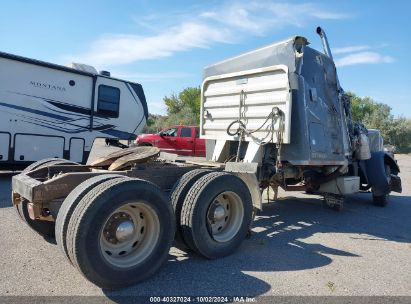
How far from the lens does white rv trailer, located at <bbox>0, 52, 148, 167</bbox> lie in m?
10.0

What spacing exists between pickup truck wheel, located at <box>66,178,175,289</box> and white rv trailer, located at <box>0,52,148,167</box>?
7.53 meters

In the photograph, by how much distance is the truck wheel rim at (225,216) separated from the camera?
465 centimetres

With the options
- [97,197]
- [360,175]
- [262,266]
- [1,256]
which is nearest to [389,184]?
[360,175]

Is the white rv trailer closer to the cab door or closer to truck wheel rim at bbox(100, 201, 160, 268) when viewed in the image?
the cab door

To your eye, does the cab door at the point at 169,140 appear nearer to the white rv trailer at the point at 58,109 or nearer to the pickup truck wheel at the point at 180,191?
the white rv trailer at the point at 58,109

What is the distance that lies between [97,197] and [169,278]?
114cm

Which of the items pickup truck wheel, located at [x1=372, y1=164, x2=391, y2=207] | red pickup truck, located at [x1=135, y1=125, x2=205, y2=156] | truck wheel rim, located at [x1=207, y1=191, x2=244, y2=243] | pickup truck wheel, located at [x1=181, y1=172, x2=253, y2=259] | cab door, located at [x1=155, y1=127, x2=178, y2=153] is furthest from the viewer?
cab door, located at [x1=155, y1=127, x2=178, y2=153]

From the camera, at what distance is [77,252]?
10.7ft

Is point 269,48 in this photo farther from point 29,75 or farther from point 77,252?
point 29,75

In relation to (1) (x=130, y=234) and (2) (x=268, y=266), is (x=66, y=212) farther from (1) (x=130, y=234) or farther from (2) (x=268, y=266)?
(2) (x=268, y=266)

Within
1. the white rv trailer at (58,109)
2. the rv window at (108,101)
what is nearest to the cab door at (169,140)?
the white rv trailer at (58,109)

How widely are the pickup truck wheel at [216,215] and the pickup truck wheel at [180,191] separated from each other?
8 centimetres

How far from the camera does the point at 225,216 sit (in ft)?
15.9

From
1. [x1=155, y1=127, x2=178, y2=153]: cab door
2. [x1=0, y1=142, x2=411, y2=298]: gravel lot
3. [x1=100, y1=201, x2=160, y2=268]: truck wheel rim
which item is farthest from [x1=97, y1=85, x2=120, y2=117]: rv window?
[x1=100, y1=201, x2=160, y2=268]: truck wheel rim
